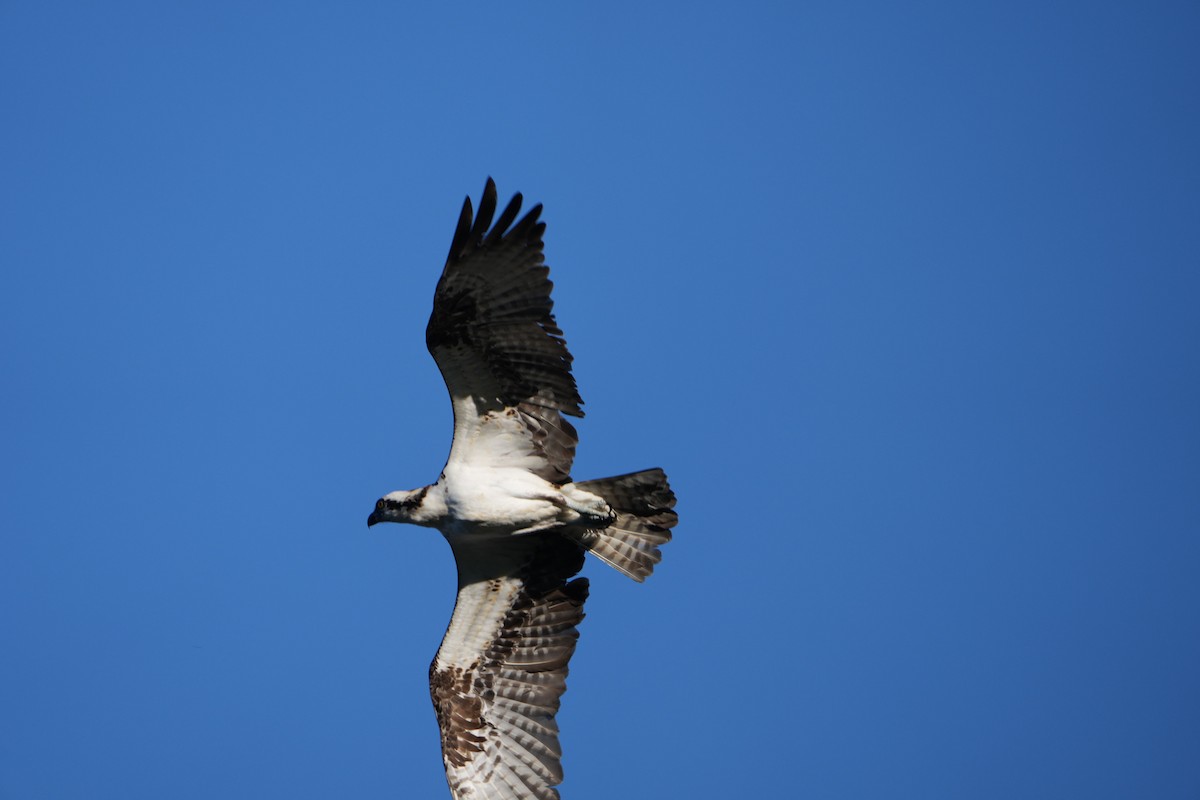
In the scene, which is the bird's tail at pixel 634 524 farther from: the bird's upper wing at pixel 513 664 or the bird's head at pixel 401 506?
the bird's head at pixel 401 506

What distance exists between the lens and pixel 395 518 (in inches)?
352

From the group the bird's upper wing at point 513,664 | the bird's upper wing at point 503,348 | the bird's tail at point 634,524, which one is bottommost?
the bird's upper wing at point 513,664

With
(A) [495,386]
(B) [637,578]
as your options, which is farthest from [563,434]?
(B) [637,578]

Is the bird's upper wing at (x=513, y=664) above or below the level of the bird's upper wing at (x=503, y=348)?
below

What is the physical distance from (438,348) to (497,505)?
1.20m

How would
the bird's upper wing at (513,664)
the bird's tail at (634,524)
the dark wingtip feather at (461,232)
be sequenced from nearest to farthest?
the dark wingtip feather at (461,232) < the bird's tail at (634,524) < the bird's upper wing at (513,664)

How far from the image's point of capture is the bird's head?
29.2ft

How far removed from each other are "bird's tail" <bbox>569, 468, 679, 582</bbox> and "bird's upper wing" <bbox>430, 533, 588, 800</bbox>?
0.32 meters

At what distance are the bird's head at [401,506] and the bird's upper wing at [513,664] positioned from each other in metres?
0.49

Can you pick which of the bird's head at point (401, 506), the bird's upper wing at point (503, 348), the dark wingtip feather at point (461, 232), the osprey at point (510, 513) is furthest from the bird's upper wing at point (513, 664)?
the dark wingtip feather at point (461, 232)

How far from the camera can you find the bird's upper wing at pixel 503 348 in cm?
828

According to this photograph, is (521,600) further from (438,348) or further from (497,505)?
(438,348)

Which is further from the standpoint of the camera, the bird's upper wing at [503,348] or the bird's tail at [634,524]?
the bird's tail at [634,524]

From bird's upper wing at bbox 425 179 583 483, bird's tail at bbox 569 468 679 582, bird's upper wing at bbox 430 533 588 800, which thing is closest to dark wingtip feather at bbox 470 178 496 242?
bird's upper wing at bbox 425 179 583 483
